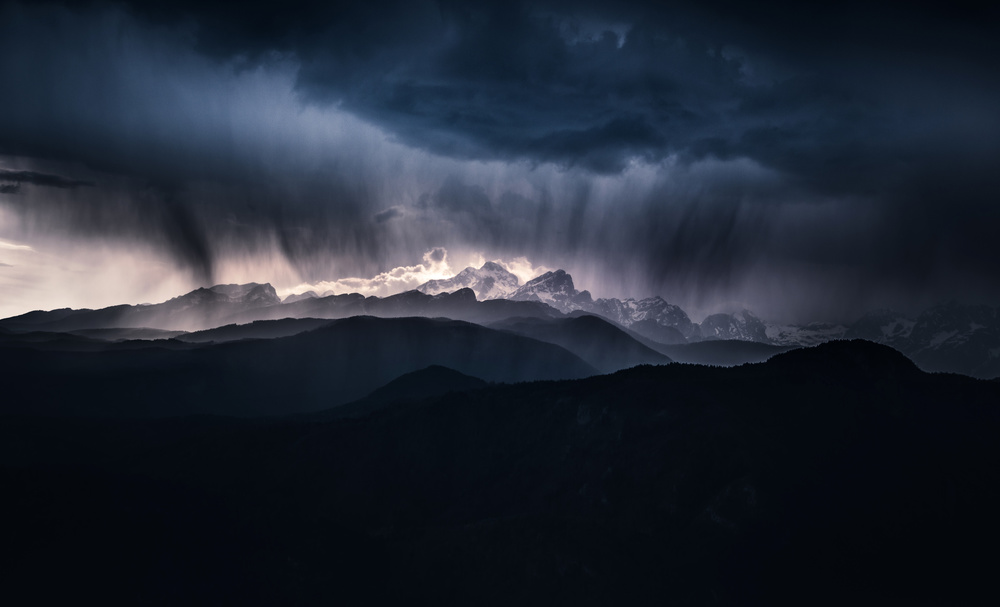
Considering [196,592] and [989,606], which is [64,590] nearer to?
[196,592]

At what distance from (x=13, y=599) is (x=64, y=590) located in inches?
425

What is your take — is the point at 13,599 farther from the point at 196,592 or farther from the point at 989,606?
the point at 989,606

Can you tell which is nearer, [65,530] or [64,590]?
[64,590]

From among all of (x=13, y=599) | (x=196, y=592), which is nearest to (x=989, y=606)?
(x=196, y=592)

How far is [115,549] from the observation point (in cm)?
19750

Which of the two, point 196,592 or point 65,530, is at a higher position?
point 65,530

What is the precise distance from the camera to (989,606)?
200 m

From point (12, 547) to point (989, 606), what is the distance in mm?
262584

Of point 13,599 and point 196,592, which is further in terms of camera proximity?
point 196,592

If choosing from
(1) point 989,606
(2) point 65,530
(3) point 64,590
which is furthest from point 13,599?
(1) point 989,606

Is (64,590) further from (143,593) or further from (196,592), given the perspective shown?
(196,592)

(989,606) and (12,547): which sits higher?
(12,547)

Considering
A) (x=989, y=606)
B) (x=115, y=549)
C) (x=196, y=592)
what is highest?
(x=115, y=549)

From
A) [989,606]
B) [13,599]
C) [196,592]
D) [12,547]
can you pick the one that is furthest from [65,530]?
[989,606]
